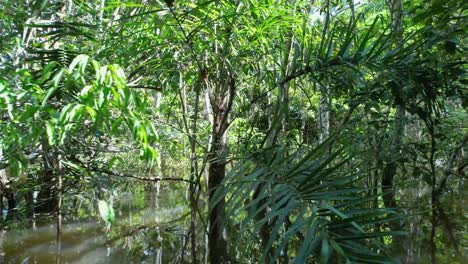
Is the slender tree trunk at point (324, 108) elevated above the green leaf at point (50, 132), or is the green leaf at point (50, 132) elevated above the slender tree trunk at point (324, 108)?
the slender tree trunk at point (324, 108)

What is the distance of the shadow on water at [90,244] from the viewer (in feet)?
16.7

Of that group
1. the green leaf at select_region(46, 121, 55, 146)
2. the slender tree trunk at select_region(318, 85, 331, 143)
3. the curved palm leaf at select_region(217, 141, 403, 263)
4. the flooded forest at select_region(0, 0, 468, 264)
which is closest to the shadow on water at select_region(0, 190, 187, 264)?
the flooded forest at select_region(0, 0, 468, 264)

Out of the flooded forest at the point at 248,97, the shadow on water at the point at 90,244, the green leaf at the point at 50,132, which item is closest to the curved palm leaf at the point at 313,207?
the flooded forest at the point at 248,97

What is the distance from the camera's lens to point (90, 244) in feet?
18.8

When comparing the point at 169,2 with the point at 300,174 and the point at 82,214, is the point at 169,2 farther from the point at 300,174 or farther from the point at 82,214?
the point at 82,214

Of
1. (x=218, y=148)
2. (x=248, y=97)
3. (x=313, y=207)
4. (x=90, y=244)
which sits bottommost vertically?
(x=90, y=244)

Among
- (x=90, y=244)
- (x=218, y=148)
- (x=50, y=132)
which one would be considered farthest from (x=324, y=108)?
(x=90, y=244)

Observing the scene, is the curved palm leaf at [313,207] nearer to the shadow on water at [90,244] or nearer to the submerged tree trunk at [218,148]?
the submerged tree trunk at [218,148]

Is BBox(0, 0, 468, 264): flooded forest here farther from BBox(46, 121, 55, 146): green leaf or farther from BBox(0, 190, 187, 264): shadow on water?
BBox(0, 190, 187, 264): shadow on water

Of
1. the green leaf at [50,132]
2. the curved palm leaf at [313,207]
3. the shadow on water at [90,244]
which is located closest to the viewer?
the curved palm leaf at [313,207]

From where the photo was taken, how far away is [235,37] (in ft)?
7.30

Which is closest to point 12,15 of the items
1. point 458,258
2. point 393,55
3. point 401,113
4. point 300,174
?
point 300,174

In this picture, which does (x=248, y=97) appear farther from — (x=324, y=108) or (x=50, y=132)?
(x=324, y=108)

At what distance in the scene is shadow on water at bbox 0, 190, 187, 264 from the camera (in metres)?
5.08
